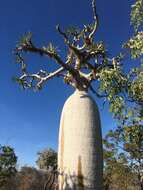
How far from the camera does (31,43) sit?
6668 millimetres


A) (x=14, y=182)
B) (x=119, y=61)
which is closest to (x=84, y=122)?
(x=119, y=61)

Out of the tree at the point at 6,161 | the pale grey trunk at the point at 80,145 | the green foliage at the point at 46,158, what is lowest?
the pale grey trunk at the point at 80,145

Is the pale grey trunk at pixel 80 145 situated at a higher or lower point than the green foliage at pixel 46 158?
lower

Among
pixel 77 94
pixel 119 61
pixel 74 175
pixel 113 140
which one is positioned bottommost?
pixel 74 175

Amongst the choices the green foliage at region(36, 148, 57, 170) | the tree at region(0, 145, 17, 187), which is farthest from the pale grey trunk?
the green foliage at region(36, 148, 57, 170)

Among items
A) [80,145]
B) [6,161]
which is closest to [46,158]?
[6,161]

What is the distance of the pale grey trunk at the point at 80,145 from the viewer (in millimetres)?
5648

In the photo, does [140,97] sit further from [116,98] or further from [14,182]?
[14,182]

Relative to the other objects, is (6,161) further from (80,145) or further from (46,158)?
(46,158)

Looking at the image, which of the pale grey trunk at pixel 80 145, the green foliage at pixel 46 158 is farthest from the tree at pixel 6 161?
the green foliage at pixel 46 158

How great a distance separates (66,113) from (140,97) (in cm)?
119

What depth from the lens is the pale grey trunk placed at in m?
5.65

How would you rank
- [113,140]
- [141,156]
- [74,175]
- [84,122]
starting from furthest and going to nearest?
1. [113,140]
2. [141,156]
3. [84,122]
4. [74,175]

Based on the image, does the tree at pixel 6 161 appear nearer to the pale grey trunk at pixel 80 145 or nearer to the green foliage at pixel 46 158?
the pale grey trunk at pixel 80 145
